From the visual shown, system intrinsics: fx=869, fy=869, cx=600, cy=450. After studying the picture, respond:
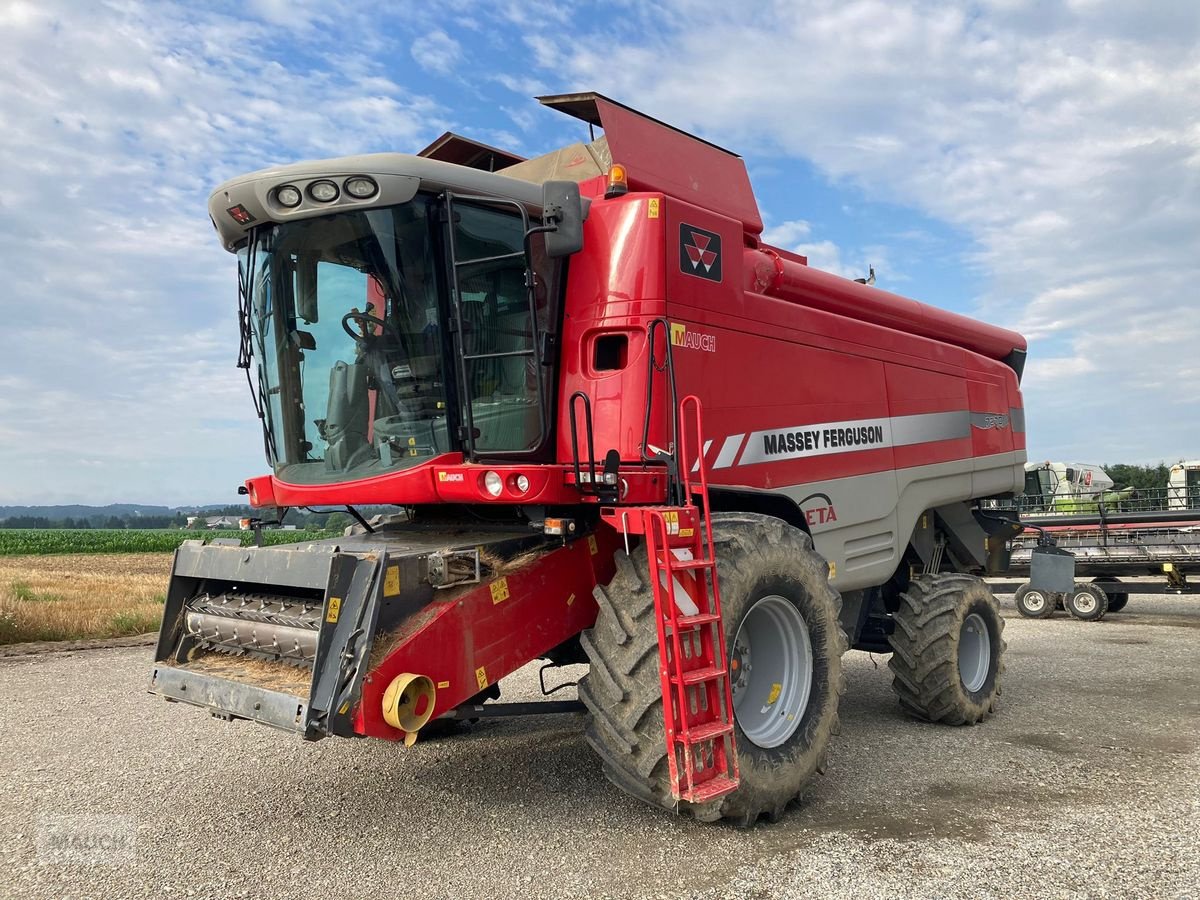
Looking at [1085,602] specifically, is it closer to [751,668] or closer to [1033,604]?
[1033,604]

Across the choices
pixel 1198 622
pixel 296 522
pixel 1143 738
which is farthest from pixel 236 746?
pixel 1198 622

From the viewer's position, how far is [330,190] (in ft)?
13.2

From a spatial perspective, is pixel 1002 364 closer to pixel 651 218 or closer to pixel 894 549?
pixel 894 549

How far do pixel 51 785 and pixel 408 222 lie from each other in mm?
3844

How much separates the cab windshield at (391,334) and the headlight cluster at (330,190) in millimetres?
106

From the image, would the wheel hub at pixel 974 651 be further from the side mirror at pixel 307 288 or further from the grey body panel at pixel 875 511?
the side mirror at pixel 307 288

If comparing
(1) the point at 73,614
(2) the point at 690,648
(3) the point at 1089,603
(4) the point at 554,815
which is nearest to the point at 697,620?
(2) the point at 690,648

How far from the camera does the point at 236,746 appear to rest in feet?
19.0

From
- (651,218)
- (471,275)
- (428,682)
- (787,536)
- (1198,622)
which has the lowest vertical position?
(1198,622)

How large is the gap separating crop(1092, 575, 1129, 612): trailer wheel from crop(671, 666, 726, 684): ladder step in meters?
12.1

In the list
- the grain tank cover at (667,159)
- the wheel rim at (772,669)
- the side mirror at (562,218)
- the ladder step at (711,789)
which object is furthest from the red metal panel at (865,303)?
the ladder step at (711,789)

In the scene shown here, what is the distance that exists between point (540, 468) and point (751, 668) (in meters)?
1.58

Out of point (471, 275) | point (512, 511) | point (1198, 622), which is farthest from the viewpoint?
point (1198, 622)

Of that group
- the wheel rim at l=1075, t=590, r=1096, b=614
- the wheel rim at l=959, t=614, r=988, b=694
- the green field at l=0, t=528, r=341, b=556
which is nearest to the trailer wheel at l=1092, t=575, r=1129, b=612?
the wheel rim at l=1075, t=590, r=1096, b=614
